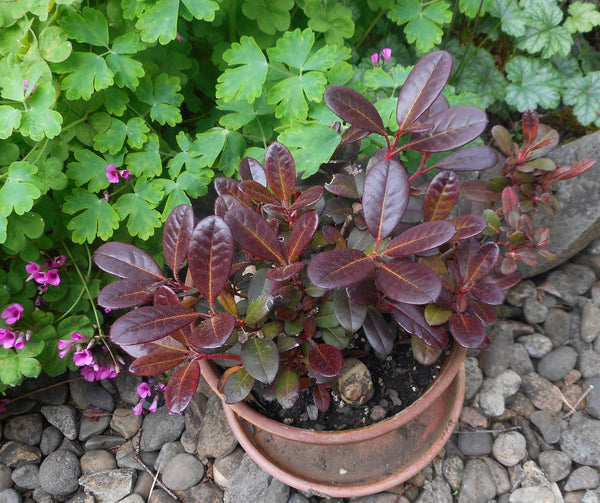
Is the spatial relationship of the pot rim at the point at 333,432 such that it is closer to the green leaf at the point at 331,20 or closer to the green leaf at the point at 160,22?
the green leaf at the point at 160,22

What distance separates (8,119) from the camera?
138cm

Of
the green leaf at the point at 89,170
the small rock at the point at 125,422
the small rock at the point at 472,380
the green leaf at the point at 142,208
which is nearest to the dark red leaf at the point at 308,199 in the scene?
the green leaf at the point at 142,208

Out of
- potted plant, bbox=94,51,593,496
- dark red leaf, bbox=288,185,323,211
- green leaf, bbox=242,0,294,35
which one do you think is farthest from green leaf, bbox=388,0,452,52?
dark red leaf, bbox=288,185,323,211

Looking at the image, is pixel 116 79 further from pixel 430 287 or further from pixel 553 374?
pixel 553 374

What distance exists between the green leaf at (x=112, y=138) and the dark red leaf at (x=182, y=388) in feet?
2.67

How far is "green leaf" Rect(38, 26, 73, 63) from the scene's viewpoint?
1420mm

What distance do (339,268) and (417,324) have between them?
309 mm

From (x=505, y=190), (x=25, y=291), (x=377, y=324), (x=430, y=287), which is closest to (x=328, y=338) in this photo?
(x=377, y=324)

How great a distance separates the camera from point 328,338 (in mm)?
1189

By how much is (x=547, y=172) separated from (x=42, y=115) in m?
1.40

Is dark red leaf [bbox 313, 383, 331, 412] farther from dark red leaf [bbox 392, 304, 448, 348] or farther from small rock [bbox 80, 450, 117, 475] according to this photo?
small rock [bbox 80, 450, 117, 475]

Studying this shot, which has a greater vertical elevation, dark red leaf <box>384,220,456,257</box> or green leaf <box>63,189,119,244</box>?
dark red leaf <box>384,220,456,257</box>

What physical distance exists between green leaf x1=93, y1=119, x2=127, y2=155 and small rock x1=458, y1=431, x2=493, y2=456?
143cm

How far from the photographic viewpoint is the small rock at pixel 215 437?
5.53ft
